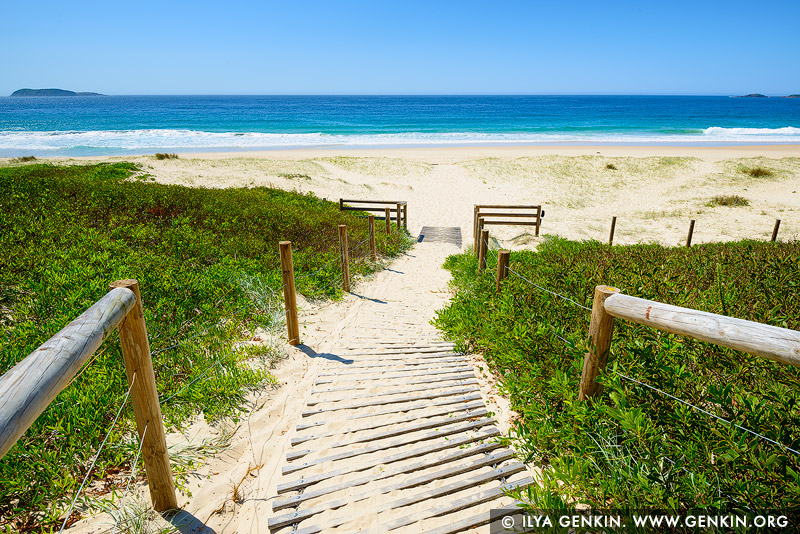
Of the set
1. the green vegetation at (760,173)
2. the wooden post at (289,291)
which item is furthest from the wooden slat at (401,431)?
the green vegetation at (760,173)

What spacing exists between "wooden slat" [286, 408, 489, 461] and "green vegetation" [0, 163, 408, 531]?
1.10 m

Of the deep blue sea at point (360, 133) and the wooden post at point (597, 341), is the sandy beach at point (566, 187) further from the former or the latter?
the deep blue sea at point (360, 133)

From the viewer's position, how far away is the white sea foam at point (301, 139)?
42.4 m

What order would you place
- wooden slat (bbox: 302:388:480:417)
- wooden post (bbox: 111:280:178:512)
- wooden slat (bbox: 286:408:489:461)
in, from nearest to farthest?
1. wooden post (bbox: 111:280:178:512)
2. wooden slat (bbox: 286:408:489:461)
3. wooden slat (bbox: 302:388:480:417)

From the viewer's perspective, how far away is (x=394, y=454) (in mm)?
3875

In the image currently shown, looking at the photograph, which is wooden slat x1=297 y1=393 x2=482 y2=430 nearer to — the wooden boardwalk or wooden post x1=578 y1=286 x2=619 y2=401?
the wooden boardwalk

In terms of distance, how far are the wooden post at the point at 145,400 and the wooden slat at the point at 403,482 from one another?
33.1 inches

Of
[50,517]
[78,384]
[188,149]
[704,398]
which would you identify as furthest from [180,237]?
[188,149]

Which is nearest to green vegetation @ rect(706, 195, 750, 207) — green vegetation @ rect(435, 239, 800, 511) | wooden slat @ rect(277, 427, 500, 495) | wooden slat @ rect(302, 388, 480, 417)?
green vegetation @ rect(435, 239, 800, 511)

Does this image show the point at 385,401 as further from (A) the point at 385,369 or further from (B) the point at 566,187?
(B) the point at 566,187

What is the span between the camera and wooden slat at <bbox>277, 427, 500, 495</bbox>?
139 inches

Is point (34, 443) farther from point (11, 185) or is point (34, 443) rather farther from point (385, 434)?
point (11, 185)

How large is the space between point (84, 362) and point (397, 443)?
108 inches

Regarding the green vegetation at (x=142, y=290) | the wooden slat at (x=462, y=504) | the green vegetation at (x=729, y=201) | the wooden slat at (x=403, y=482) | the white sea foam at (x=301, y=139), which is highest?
the white sea foam at (x=301, y=139)
